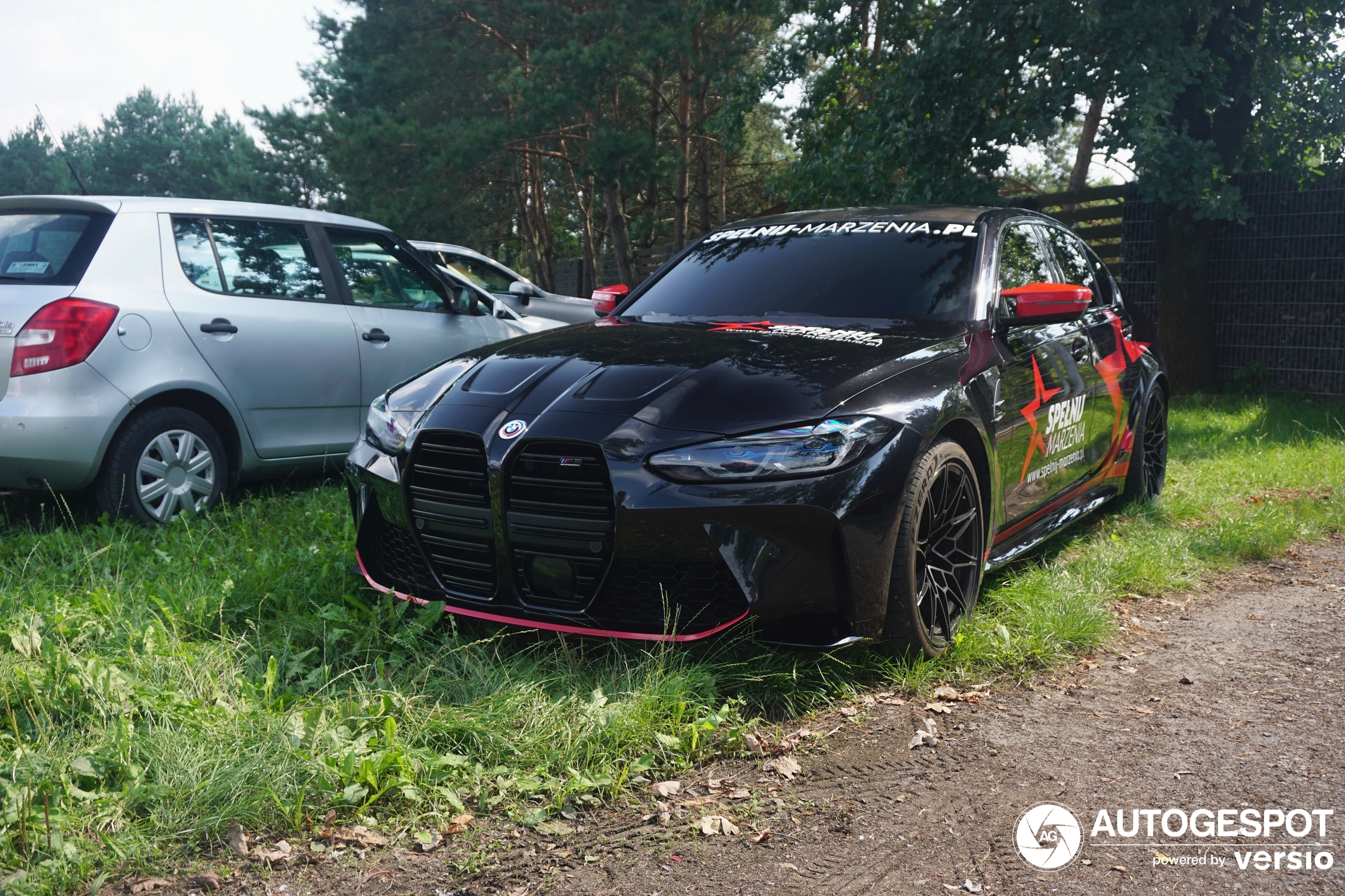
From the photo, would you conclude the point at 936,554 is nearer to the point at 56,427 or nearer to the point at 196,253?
the point at 56,427

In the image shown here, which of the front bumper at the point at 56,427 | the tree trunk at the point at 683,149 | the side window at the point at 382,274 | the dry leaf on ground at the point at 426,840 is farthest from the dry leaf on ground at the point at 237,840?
the tree trunk at the point at 683,149

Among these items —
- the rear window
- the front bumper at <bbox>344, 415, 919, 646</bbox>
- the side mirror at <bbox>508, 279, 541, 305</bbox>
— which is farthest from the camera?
the side mirror at <bbox>508, 279, 541, 305</bbox>

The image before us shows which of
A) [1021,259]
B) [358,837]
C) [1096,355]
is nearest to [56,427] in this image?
[358,837]

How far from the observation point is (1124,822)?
2.78m

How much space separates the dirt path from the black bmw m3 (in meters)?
0.42

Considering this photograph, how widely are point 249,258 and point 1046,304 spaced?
4.18 metres

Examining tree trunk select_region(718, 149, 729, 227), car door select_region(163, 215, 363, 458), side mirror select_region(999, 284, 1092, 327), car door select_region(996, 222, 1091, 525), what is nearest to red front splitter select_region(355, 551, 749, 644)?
car door select_region(996, 222, 1091, 525)

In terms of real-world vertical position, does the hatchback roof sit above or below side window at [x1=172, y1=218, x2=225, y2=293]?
above

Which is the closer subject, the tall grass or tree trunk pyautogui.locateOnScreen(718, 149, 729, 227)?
the tall grass

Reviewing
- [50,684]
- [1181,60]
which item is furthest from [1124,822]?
[1181,60]

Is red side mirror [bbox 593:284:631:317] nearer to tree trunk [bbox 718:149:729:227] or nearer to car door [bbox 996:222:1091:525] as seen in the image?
car door [bbox 996:222:1091:525]

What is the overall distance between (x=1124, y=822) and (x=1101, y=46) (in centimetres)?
932

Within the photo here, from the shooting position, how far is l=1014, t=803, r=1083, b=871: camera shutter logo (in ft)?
8.52

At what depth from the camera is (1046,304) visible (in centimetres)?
429
